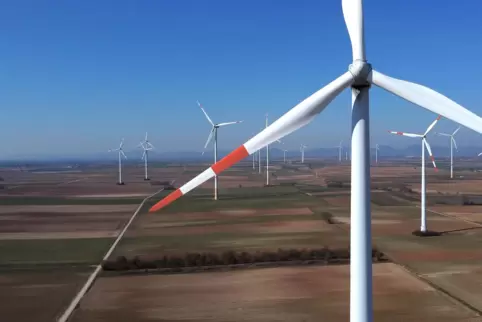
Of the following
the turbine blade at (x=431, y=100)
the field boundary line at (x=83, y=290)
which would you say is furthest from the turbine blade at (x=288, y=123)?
the field boundary line at (x=83, y=290)

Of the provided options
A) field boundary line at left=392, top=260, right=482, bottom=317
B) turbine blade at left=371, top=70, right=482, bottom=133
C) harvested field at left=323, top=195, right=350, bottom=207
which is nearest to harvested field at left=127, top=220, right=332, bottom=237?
field boundary line at left=392, top=260, right=482, bottom=317

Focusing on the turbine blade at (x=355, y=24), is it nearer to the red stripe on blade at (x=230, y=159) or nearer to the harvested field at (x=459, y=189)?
the red stripe on blade at (x=230, y=159)

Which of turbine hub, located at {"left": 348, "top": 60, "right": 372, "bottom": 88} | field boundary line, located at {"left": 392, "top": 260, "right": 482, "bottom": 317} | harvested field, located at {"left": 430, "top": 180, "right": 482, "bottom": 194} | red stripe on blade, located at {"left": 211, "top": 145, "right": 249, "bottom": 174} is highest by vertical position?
turbine hub, located at {"left": 348, "top": 60, "right": 372, "bottom": 88}

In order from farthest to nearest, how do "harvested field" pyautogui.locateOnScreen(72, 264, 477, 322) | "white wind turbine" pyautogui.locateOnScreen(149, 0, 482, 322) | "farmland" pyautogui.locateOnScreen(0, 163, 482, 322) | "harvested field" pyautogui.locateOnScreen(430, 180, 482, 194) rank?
"harvested field" pyautogui.locateOnScreen(430, 180, 482, 194), "farmland" pyautogui.locateOnScreen(0, 163, 482, 322), "harvested field" pyautogui.locateOnScreen(72, 264, 477, 322), "white wind turbine" pyautogui.locateOnScreen(149, 0, 482, 322)

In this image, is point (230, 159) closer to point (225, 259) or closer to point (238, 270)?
point (238, 270)

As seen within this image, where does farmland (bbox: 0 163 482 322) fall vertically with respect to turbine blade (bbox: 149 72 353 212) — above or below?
below

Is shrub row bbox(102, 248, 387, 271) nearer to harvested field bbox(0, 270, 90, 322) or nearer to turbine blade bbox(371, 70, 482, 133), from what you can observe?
harvested field bbox(0, 270, 90, 322)

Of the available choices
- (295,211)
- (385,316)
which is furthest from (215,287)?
(295,211)

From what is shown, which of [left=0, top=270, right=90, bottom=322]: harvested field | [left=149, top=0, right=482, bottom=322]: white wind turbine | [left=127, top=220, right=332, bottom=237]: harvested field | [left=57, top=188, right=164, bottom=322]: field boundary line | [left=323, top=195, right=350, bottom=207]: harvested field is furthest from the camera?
[left=323, top=195, right=350, bottom=207]: harvested field
